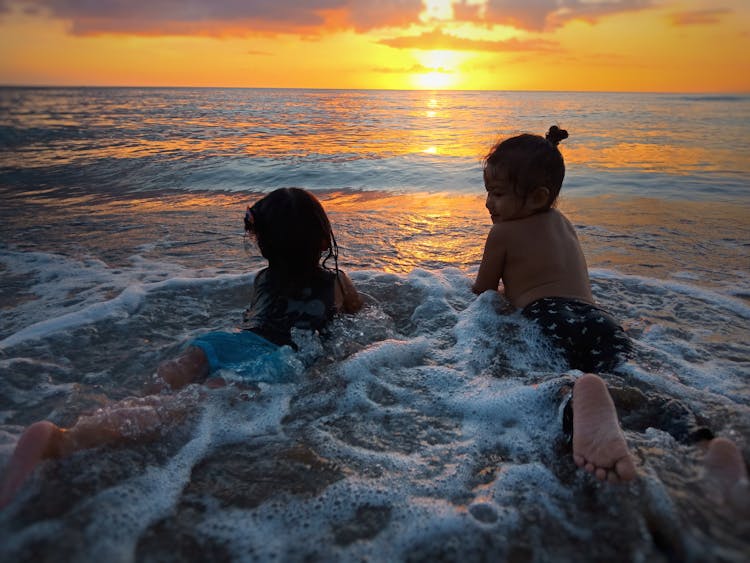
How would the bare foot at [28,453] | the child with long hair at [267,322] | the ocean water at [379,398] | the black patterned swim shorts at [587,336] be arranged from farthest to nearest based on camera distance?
the black patterned swim shorts at [587,336] → the child with long hair at [267,322] → the bare foot at [28,453] → the ocean water at [379,398]

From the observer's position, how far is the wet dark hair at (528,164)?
10.1 feet

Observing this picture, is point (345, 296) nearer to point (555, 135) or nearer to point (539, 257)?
point (539, 257)

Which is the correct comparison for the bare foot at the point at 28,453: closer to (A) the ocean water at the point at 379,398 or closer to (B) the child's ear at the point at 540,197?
(A) the ocean water at the point at 379,398

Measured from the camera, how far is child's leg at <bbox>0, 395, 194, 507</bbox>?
1807 millimetres

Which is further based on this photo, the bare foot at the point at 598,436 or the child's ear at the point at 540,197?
the child's ear at the point at 540,197

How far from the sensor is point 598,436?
1846 mm

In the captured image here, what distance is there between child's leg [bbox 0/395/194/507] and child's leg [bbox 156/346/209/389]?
111mm

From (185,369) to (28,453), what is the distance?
0.80 meters

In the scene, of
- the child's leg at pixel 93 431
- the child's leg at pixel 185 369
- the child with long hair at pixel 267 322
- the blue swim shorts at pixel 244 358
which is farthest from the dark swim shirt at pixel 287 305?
the child's leg at pixel 93 431

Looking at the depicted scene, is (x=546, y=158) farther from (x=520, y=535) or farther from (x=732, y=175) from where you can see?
(x=732, y=175)

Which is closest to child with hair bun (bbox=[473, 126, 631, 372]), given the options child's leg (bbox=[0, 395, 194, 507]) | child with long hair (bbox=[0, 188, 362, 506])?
child with long hair (bbox=[0, 188, 362, 506])

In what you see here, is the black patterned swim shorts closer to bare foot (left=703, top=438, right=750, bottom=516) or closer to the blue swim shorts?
bare foot (left=703, top=438, right=750, bottom=516)

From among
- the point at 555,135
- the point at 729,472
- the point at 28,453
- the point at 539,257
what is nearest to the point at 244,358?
the point at 28,453

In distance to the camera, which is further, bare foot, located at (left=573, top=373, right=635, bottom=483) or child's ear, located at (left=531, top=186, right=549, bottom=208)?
child's ear, located at (left=531, top=186, right=549, bottom=208)
